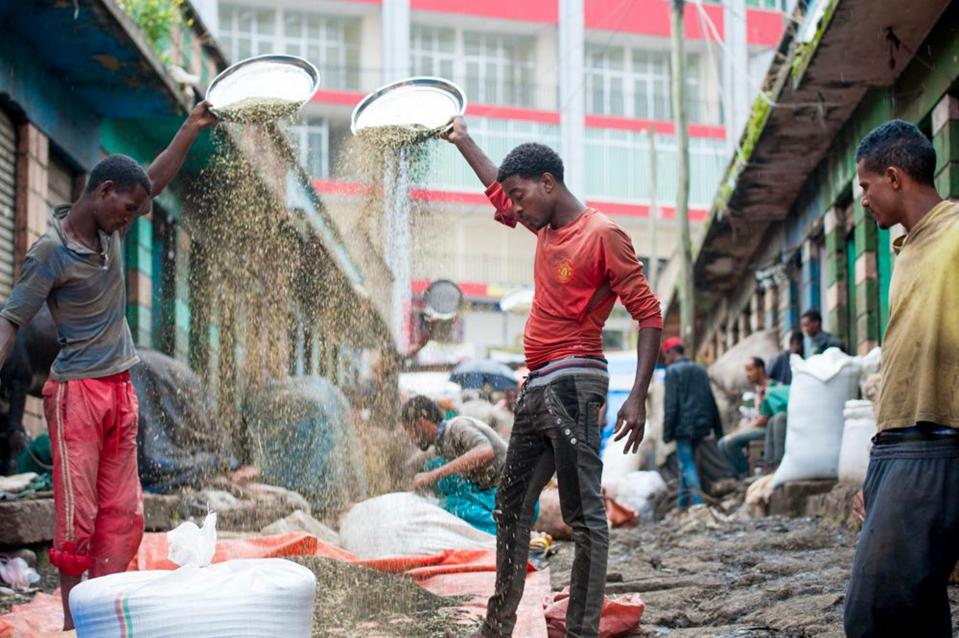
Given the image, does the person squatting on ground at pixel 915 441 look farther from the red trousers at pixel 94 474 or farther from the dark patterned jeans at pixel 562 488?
the red trousers at pixel 94 474

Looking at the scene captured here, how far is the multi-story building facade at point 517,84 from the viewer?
41594 mm

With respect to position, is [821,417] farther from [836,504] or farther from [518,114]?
[518,114]

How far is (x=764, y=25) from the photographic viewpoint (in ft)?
137

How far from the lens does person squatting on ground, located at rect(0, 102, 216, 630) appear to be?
495 cm

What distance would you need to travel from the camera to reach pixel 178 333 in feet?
48.7

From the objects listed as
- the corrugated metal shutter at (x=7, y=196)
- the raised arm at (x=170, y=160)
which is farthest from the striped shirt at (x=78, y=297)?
the corrugated metal shutter at (x=7, y=196)

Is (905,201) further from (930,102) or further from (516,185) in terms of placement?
(930,102)

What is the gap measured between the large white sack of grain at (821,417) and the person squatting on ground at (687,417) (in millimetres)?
2872

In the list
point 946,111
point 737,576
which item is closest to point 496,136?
point 946,111

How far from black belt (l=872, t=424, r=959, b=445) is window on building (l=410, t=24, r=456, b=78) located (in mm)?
40083

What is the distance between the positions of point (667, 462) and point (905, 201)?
11.9 m

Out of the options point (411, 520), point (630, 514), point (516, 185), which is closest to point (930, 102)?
point (630, 514)

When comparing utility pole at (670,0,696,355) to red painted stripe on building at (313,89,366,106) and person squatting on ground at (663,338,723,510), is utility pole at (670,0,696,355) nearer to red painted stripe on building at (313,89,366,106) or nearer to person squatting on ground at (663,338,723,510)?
person squatting on ground at (663,338,723,510)

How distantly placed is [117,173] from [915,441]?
3.17 meters
